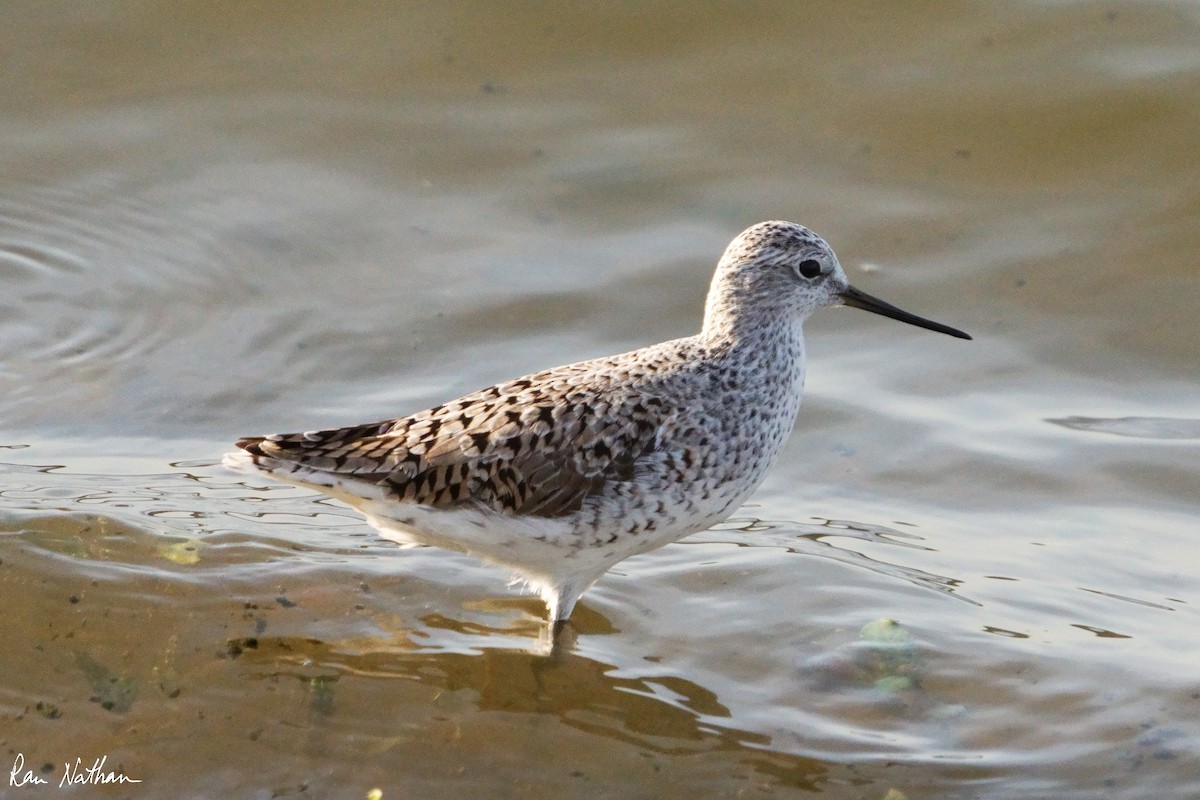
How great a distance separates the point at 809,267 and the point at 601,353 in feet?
7.17

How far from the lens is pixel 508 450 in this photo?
6504 mm

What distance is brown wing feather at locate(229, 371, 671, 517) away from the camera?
645cm

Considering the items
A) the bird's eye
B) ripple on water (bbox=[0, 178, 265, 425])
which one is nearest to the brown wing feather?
the bird's eye

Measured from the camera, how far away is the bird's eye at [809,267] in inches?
284

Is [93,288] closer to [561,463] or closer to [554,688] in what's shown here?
[561,463]

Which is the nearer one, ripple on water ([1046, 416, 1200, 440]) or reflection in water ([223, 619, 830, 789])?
reflection in water ([223, 619, 830, 789])

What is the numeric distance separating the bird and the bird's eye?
66 cm

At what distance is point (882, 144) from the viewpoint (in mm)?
10523

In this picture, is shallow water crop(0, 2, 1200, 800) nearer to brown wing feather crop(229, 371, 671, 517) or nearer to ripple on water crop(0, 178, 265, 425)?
ripple on water crop(0, 178, 265, 425)
